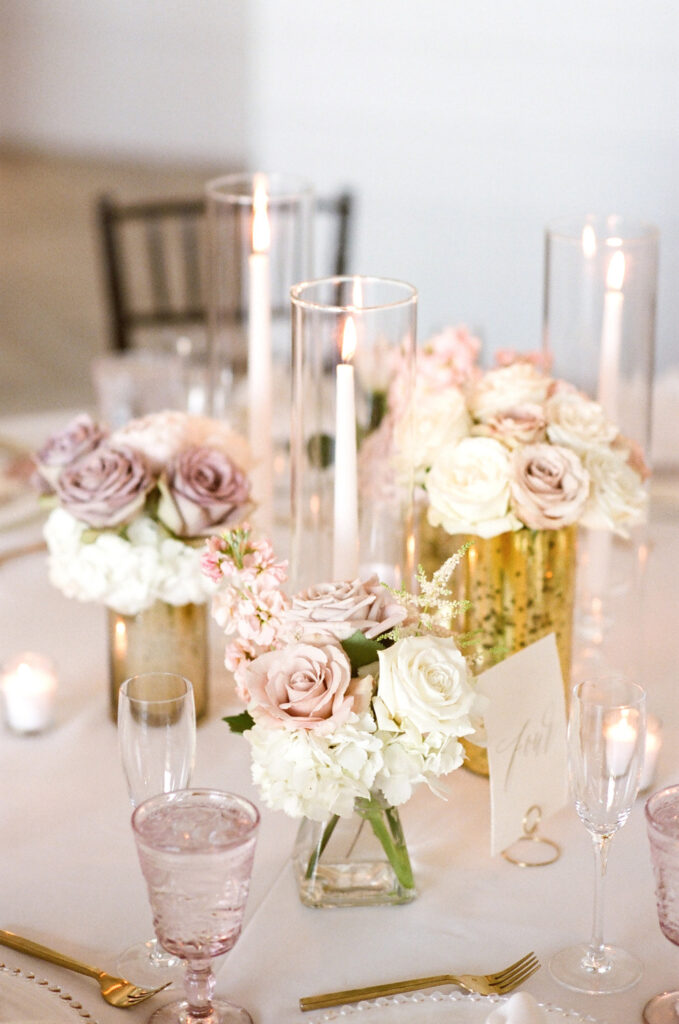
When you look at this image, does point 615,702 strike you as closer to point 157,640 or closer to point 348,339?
point 348,339

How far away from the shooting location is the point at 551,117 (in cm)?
405

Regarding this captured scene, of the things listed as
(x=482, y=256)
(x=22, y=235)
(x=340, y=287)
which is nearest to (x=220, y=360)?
(x=340, y=287)

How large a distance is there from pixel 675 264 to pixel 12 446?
2334mm

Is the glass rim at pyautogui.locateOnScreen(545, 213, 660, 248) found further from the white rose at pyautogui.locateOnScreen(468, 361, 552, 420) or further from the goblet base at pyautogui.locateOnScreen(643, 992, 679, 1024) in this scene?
the goblet base at pyautogui.locateOnScreen(643, 992, 679, 1024)

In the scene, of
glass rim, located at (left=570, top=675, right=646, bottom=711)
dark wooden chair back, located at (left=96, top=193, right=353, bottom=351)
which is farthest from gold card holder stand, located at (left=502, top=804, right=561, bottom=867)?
dark wooden chair back, located at (left=96, top=193, right=353, bottom=351)

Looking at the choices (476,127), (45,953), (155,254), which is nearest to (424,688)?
(45,953)

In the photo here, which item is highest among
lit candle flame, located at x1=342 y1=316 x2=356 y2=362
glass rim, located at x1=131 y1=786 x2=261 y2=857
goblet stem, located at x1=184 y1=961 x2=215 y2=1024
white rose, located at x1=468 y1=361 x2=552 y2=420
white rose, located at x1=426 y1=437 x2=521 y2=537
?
lit candle flame, located at x1=342 y1=316 x2=356 y2=362

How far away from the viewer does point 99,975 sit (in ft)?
3.45

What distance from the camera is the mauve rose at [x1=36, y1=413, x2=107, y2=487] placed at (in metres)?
1.42

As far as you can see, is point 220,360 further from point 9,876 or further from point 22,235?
point 22,235

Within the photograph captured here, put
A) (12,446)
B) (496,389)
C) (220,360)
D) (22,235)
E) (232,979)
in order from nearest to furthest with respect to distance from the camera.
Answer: (232,979)
(496,389)
(220,360)
(12,446)
(22,235)

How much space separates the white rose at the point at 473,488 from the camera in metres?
1.27

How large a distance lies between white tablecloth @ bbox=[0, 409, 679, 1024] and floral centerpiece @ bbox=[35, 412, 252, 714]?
0.12m

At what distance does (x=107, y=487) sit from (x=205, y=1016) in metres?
0.55
